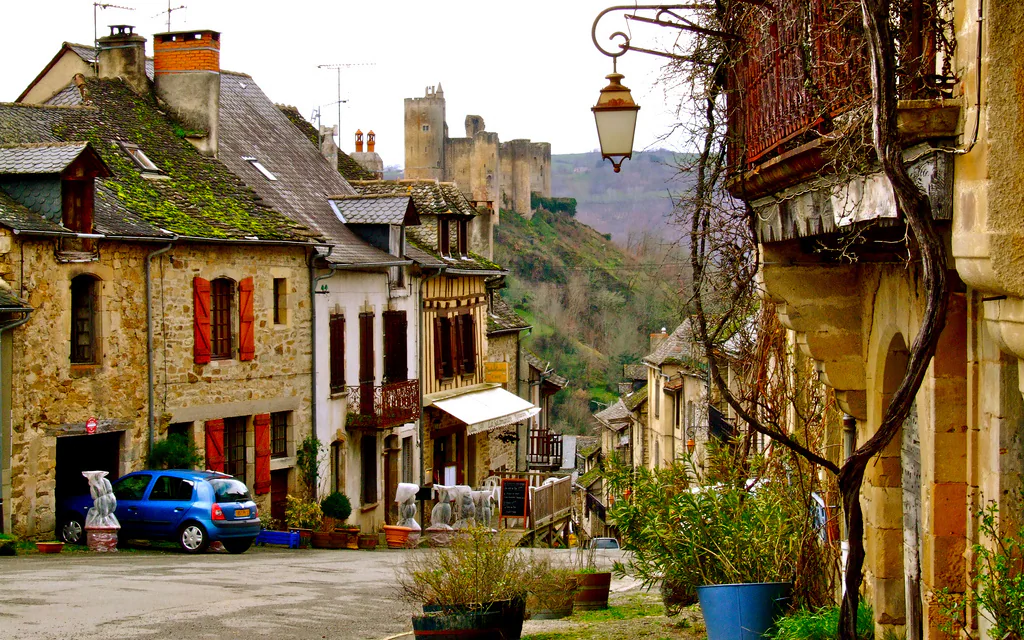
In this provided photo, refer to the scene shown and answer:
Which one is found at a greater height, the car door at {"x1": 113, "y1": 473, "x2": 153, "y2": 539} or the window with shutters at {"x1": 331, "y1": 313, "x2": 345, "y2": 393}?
the window with shutters at {"x1": 331, "y1": 313, "x2": 345, "y2": 393}

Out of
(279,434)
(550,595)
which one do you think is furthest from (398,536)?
(550,595)

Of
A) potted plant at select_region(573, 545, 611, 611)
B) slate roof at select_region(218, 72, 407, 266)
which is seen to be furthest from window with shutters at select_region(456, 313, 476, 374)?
potted plant at select_region(573, 545, 611, 611)

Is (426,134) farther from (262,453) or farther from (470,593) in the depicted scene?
(470,593)

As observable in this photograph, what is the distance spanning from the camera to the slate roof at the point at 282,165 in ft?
80.7

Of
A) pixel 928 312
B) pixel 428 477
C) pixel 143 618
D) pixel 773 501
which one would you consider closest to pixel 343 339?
pixel 428 477

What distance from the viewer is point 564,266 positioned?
90188mm

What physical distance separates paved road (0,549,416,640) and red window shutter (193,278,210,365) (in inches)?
149

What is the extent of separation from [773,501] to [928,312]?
4.25 metres

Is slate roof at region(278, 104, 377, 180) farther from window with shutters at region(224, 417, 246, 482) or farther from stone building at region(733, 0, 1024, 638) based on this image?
stone building at region(733, 0, 1024, 638)

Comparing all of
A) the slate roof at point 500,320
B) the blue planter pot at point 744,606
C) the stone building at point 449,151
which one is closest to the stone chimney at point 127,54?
the slate roof at point 500,320

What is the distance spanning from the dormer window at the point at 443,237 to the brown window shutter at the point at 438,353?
166cm

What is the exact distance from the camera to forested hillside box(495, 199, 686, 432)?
224 ft

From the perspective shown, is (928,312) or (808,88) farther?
(808,88)

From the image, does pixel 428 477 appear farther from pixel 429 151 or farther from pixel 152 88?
pixel 429 151
